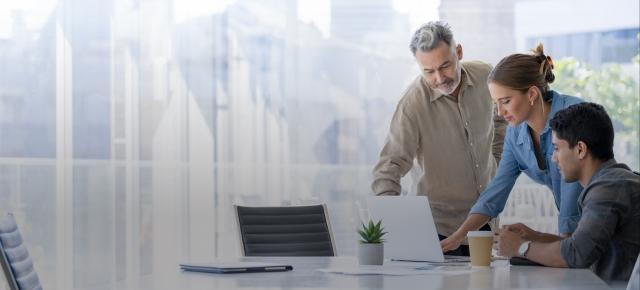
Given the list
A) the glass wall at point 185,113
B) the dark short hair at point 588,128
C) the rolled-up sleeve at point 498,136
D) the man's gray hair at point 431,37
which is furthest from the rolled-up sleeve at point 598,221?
the glass wall at point 185,113

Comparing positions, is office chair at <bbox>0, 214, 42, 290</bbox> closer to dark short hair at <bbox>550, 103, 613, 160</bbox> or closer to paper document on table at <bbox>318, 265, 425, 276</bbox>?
paper document on table at <bbox>318, 265, 425, 276</bbox>

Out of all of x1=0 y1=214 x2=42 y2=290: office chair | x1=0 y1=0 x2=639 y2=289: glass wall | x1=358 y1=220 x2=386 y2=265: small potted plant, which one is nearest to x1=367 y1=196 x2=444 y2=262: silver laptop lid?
x1=358 y1=220 x2=386 y2=265: small potted plant

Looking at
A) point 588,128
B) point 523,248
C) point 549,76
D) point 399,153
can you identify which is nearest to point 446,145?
point 399,153

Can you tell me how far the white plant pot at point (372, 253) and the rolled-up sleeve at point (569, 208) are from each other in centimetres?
51

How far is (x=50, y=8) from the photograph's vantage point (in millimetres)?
4441

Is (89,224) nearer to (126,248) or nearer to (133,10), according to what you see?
(126,248)

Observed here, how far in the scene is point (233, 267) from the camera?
2510mm

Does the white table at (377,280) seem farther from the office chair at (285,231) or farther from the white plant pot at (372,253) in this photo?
the office chair at (285,231)

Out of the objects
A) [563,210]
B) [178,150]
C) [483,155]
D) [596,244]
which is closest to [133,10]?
[178,150]

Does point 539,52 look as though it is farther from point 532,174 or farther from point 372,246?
point 372,246

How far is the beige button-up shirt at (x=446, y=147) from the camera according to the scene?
11.5 feet

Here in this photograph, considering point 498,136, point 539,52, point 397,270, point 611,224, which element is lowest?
point 397,270

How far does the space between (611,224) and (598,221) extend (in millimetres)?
32

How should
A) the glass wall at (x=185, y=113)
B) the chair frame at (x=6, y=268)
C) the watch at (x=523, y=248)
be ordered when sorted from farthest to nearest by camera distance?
1. the glass wall at (x=185, y=113)
2. the watch at (x=523, y=248)
3. the chair frame at (x=6, y=268)
